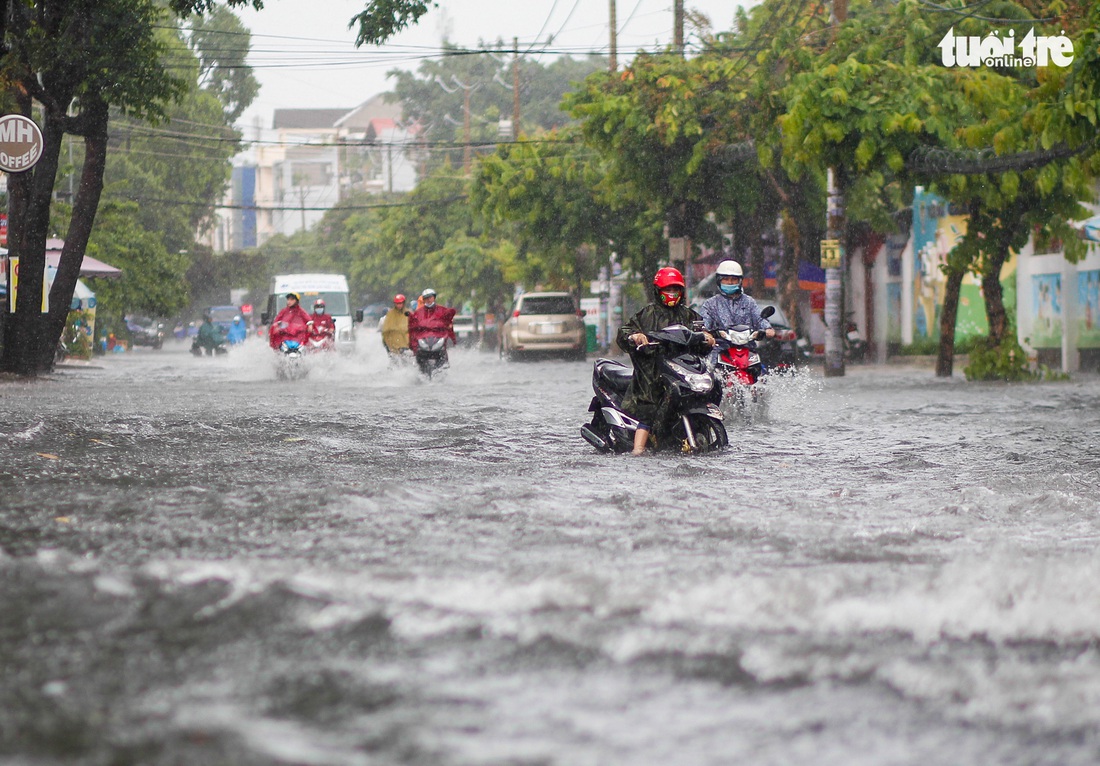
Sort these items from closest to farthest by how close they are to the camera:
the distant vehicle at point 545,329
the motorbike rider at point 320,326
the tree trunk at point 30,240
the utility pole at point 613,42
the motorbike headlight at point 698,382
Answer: the motorbike headlight at point 698,382, the tree trunk at point 30,240, the motorbike rider at point 320,326, the distant vehicle at point 545,329, the utility pole at point 613,42

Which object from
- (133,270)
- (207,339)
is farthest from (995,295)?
(207,339)

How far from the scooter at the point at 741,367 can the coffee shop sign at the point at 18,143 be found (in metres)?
11.1

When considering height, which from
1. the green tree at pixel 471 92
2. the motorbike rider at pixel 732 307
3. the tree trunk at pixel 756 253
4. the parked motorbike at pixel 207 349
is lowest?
the parked motorbike at pixel 207 349

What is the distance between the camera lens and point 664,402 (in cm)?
1179

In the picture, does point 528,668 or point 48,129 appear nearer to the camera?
point 528,668

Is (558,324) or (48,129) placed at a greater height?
(48,129)

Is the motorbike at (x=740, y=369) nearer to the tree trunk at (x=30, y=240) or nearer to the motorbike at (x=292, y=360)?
the motorbike at (x=292, y=360)

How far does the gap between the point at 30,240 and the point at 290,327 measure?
4221 mm

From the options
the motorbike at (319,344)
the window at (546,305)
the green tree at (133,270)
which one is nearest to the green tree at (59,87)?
the motorbike at (319,344)

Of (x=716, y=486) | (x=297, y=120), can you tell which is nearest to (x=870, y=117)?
(x=716, y=486)

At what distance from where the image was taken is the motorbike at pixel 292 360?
87.9 ft

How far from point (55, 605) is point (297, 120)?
16372 cm

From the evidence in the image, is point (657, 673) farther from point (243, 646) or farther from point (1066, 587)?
point (1066, 587)

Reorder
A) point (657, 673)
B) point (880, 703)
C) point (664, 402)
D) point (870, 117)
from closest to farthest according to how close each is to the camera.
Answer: point (880, 703) < point (657, 673) < point (664, 402) < point (870, 117)
